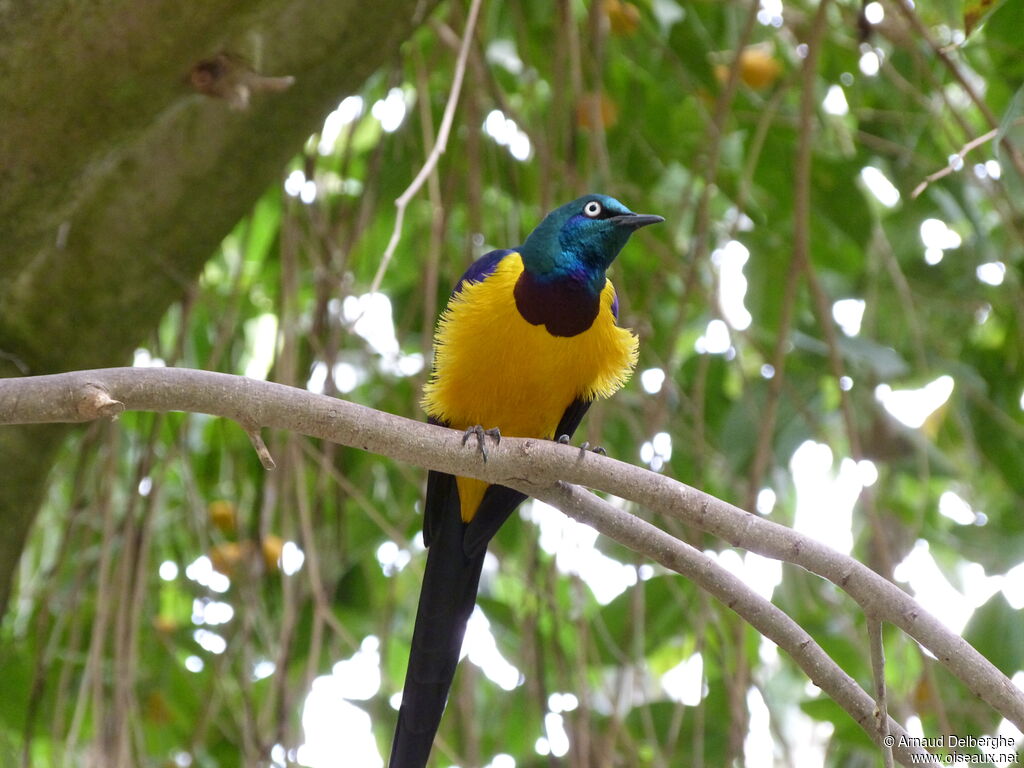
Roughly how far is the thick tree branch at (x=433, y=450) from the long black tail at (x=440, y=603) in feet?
2.71

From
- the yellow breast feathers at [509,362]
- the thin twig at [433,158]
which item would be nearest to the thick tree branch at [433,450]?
the thin twig at [433,158]

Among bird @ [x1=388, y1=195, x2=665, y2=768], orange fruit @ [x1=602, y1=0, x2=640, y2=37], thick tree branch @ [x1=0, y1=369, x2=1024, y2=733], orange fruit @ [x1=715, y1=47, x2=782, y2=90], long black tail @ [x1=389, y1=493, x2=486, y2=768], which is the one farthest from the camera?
orange fruit @ [x1=715, y1=47, x2=782, y2=90]

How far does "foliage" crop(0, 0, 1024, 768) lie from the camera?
9.89ft

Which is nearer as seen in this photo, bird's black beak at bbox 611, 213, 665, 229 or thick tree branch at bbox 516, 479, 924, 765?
thick tree branch at bbox 516, 479, 924, 765

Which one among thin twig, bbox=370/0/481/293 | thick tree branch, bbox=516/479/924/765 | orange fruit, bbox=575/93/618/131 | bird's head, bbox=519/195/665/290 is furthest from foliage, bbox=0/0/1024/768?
thick tree branch, bbox=516/479/924/765

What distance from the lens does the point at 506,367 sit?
286 centimetres

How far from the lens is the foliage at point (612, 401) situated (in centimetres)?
301

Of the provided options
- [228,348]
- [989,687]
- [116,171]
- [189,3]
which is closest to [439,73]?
[228,348]

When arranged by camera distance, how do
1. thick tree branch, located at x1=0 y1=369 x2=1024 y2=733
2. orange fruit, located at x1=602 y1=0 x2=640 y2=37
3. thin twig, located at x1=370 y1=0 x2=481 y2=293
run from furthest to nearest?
1. orange fruit, located at x1=602 y1=0 x2=640 y2=37
2. thin twig, located at x1=370 y1=0 x2=481 y2=293
3. thick tree branch, located at x1=0 y1=369 x2=1024 y2=733

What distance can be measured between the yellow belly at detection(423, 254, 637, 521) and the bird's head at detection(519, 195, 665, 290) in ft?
0.28

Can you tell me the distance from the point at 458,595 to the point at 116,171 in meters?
1.27

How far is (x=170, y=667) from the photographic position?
335 centimetres

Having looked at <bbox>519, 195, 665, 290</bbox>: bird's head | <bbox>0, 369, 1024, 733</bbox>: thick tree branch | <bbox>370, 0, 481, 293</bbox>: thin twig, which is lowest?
<bbox>0, 369, 1024, 733</bbox>: thick tree branch

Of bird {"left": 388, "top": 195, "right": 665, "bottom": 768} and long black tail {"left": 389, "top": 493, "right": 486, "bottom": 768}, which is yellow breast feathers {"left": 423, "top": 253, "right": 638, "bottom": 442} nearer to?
bird {"left": 388, "top": 195, "right": 665, "bottom": 768}
